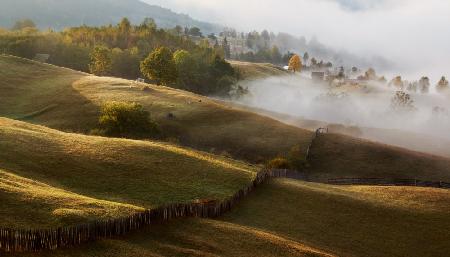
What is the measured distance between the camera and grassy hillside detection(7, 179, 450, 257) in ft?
110

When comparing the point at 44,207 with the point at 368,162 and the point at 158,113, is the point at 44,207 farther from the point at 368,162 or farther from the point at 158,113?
the point at 158,113

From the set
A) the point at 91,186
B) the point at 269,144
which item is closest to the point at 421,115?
the point at 269,144

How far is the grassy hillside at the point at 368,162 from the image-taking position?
264 ft

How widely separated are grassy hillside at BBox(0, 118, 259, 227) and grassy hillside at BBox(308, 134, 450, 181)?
2871 cm

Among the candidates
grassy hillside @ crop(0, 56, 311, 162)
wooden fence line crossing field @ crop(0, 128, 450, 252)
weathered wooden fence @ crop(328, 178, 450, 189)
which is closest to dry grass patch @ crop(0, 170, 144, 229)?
wooden fence line crossing field @ crop(0, 128, 450, 252)

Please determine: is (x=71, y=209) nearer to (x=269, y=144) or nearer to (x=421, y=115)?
(x=269, y=144)

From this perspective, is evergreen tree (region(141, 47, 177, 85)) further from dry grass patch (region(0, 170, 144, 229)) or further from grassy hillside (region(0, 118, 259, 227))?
dry grass patch (region(0, 170, 144, 229))

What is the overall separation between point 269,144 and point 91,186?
4815 centimetres

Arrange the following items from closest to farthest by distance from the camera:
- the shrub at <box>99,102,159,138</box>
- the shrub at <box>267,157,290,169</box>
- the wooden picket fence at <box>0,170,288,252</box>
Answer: the wooden picket fence at <box>0,170,288,252</box>
the shrub at <box>267,157,290,169</box>
the shrub at <box>99,102,159,138</box>

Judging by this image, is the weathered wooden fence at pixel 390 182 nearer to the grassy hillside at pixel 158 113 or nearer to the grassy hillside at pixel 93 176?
the grassy hillside at pixel 93 176

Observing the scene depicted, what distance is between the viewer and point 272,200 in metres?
50.4

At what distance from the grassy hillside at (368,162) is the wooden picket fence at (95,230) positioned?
1567 inches

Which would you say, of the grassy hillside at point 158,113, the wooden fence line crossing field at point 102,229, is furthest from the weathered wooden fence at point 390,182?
the wooden fence line crossing field at point 102,229

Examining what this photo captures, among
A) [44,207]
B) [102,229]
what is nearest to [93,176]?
[44,207]
